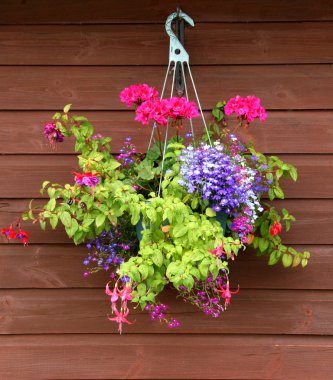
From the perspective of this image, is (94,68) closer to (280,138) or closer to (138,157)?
(138,157)

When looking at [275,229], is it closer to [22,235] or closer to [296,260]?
[296,260]

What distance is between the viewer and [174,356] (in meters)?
2.40

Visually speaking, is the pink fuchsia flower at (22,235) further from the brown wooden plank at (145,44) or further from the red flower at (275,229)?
the red flower at (275,229)

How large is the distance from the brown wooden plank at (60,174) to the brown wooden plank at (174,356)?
1.82ft

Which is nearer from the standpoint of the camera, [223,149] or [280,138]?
[223,149]

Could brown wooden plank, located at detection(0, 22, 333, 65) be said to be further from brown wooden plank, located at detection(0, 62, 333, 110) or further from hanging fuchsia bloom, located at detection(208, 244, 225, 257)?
hanging fuchsia bloom, located at detection(208, 244, 225, 257)

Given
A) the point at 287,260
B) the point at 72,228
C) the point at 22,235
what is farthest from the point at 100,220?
the point at 287,260

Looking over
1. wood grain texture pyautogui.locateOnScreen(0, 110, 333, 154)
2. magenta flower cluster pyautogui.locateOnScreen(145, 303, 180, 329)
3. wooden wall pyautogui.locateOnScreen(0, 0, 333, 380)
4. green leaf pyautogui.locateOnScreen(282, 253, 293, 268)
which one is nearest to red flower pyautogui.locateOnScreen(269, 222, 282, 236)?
green leaf pyautogui.locateOnScreen(282, 253, 293, 268)

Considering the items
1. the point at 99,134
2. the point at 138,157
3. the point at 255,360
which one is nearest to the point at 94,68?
the point at 99,134

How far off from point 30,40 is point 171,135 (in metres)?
0.65

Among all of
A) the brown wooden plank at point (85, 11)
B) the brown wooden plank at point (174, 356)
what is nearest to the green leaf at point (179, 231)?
the brown wooden plank at point (174, 356)

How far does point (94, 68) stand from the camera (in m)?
2.40

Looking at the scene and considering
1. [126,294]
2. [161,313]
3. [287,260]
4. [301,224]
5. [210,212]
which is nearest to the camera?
[126,294]

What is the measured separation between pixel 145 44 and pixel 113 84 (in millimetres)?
194
